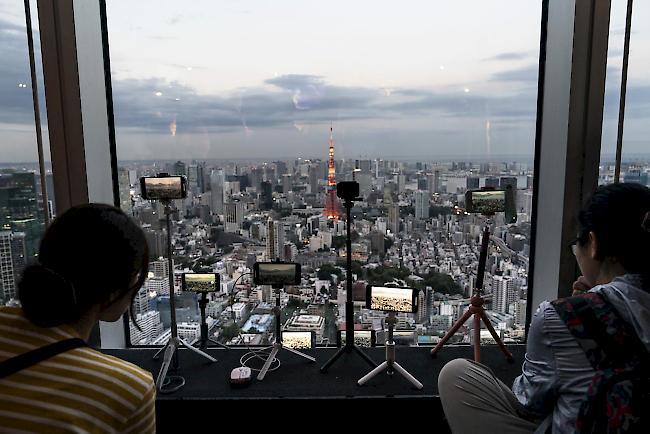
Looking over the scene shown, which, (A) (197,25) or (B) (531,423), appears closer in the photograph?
(B) (531,423)

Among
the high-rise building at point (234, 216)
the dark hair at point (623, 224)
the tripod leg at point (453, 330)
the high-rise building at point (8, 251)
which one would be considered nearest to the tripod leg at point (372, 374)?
the tripod leg at point (453, 330)

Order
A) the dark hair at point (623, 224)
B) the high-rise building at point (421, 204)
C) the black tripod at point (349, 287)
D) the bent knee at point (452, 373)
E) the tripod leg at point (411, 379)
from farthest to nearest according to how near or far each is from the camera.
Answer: the high-rise building at point (421, 204)
the black tripod at point (349, 287)
the tripod leg at point (411, 379)
the bent knee at point (452, 373)
the dark hair at point (623, 224)

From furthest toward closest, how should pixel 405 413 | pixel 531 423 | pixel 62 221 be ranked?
pixel 405 413 → pixel 531 423 → pixel 62 221

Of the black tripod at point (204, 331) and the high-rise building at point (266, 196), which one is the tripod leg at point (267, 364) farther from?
the high-rise building at point (266, 196)

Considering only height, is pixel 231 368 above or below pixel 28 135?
below

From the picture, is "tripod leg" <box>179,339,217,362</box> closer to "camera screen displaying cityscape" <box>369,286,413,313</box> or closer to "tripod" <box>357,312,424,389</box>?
"tripod" <box>357,312,424,389</box>

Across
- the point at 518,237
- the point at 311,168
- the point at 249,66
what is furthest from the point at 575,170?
the point at 249,66

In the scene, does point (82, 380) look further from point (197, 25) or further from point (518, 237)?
point (518, 237)
